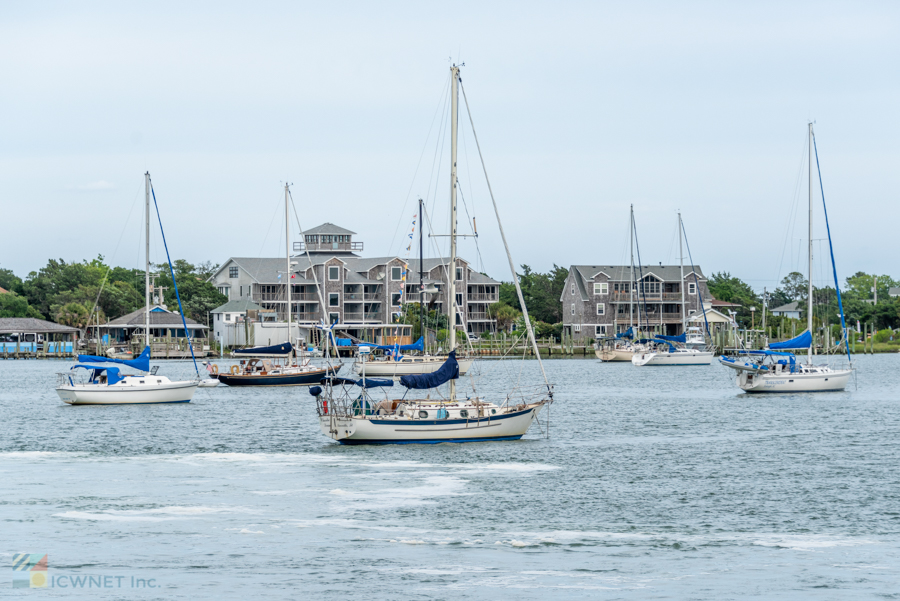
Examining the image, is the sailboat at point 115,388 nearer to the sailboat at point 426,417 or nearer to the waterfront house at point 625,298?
the sailboat at point 426,417

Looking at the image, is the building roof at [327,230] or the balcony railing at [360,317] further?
the building roof at [327,230]

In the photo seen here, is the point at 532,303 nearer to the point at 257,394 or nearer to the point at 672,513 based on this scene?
the point at 257,394

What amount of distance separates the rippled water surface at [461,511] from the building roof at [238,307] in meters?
78.0

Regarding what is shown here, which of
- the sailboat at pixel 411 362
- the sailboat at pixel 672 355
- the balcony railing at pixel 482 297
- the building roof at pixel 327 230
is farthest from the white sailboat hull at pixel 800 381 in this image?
the building roof at pixel 327 230

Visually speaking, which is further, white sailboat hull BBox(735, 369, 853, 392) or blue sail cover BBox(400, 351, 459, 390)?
white sailboat hull BBox(735, 369, 853, 392)

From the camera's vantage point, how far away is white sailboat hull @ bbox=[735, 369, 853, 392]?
60.9m

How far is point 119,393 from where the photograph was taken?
5322 cm

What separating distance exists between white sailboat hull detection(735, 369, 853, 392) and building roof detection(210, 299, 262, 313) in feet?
247

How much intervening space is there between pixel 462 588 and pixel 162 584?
17.7 ft

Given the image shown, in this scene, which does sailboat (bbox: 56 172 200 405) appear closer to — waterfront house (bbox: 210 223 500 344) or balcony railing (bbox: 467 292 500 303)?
waterfront house (bbox: 210 223 500 344)

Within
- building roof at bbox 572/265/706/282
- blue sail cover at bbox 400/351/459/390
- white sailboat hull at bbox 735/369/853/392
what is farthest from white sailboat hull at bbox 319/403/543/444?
building roof at bbox 572/265/706/282

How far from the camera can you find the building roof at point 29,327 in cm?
12940

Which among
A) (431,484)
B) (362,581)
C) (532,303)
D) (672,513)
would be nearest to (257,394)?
(431,484)

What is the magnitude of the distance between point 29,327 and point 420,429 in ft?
351
